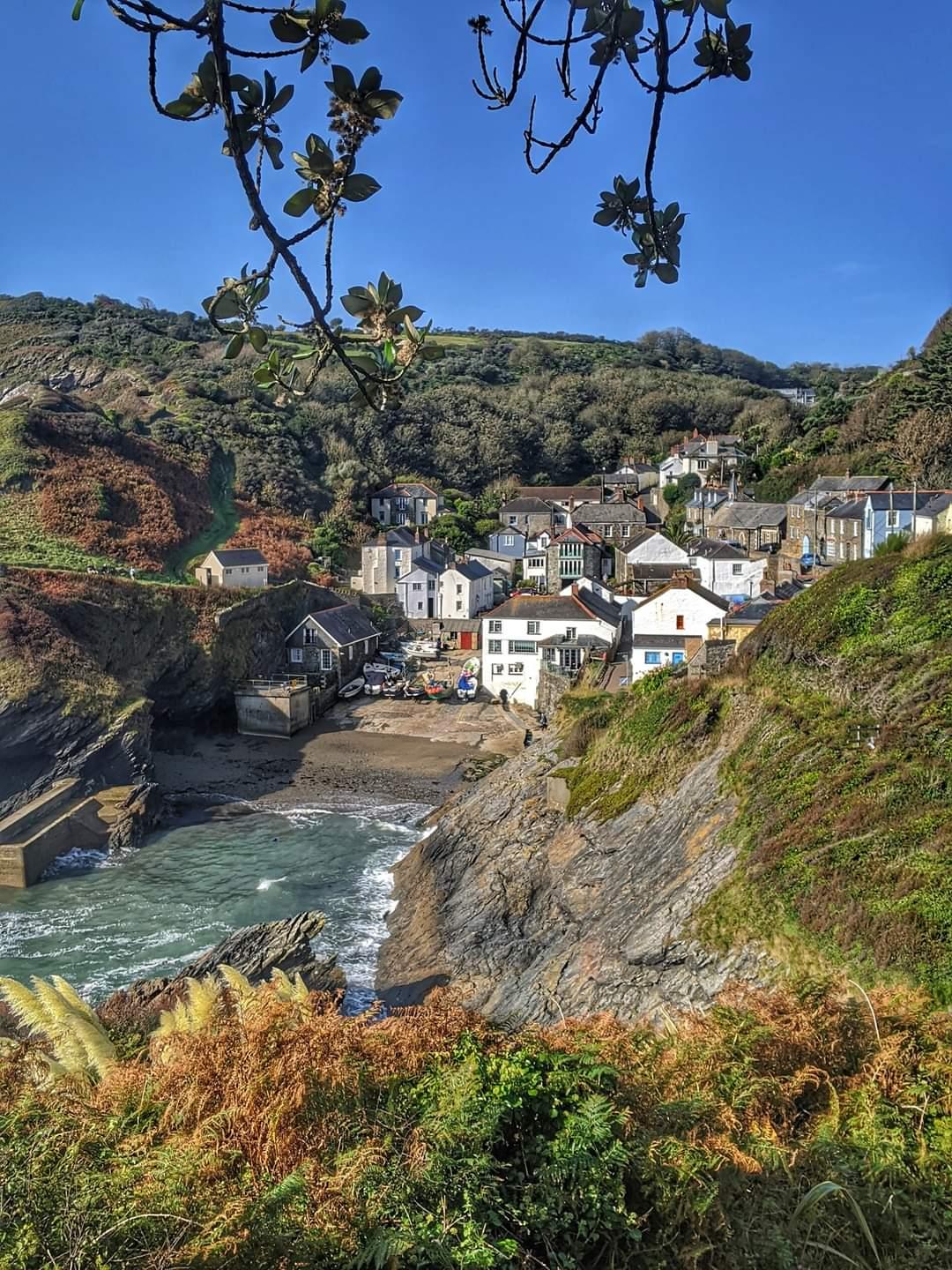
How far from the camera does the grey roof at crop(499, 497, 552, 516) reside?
6956 cm

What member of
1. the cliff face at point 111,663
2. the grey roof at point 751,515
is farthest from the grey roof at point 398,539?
the grey roof at point 751,515

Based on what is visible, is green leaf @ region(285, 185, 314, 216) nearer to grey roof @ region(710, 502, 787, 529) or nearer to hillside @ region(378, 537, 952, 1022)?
hillside @ region(378, 537, 952, 1022)

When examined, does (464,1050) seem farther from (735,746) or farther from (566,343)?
(566,343)

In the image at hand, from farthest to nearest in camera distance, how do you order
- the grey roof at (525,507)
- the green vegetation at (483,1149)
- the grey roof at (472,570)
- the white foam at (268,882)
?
the grey roof at (525,507), the grey roof at (472,570), the white foam at (268,882), the green vegetation at (483,1149)

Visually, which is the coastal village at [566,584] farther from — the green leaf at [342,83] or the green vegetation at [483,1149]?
the green leaf at [342,83]

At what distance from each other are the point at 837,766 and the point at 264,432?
66.2m

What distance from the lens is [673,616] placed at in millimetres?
33844

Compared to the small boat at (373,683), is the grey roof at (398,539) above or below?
above

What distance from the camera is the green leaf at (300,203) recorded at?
202cm

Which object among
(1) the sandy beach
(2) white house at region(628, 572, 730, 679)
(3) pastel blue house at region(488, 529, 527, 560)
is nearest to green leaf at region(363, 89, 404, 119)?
(1) the sandy beach

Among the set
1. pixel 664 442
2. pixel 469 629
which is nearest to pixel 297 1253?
pixel 469 629

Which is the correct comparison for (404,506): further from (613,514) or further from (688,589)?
(688,589)

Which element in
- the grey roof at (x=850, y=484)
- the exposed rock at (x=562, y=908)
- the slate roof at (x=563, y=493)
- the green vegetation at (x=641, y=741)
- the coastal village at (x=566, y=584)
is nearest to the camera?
the exposed rock at (x=562, y=908)

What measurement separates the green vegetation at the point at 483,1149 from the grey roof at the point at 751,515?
166 feet
